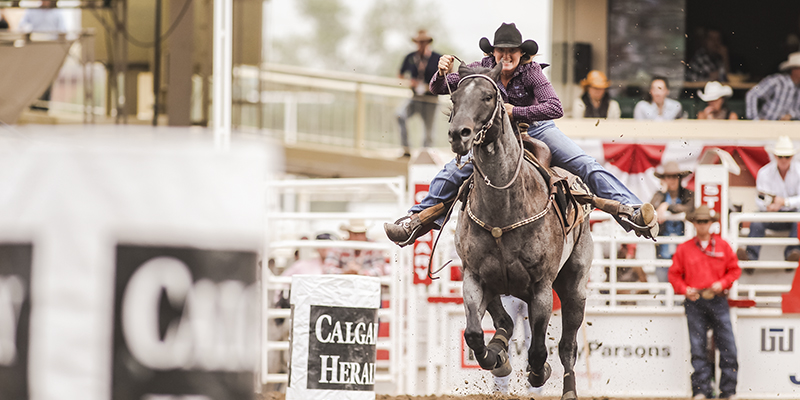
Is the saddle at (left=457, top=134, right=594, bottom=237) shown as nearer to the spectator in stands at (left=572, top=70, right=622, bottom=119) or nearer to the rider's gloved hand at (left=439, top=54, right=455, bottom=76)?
the rider's gloved hand at (left=439, top=54, right=455, bottom=76)

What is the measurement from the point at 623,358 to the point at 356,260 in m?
2.92

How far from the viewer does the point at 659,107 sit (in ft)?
42.9

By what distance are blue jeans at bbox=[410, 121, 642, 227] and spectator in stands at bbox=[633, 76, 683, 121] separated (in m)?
Result: 6.42

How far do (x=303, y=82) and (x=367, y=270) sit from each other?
27.0 feet

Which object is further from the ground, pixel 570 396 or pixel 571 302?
A: pixel 571 302

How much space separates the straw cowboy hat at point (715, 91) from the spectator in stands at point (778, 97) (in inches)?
14.6

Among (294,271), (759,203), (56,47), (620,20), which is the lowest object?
(294,271)

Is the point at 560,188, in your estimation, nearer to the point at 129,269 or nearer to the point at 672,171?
the point at 672,171

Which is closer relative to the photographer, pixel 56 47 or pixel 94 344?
pixel 94 344

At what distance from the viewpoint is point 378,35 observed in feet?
200

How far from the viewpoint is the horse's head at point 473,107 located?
527 cm

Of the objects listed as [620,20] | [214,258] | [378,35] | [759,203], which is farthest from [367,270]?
[378,35]

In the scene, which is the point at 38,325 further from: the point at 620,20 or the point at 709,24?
the point at 709,24

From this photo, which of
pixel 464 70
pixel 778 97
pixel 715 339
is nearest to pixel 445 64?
pixel 464 70
